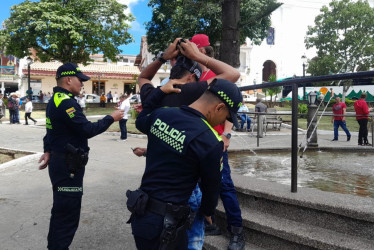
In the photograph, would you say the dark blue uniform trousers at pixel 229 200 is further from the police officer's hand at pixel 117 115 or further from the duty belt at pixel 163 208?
the police officer's hand at pixel 117 115

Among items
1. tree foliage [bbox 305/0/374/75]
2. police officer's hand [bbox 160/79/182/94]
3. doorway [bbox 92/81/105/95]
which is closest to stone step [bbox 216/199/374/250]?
police officer's hand [bbox 160/79/182/94]

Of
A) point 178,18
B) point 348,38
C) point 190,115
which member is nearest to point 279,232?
point 190,115

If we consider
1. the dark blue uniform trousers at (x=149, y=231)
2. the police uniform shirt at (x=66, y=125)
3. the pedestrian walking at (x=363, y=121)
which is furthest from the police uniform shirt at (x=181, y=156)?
the pedestrian walking at (x=363, y=121)

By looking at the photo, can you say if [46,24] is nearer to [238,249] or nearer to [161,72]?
[161,72]

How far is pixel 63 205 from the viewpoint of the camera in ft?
9.95

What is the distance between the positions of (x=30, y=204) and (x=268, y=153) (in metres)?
5.04

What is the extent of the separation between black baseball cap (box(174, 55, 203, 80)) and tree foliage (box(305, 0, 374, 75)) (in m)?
31.7

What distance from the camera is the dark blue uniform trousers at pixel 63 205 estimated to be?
9.79 feet

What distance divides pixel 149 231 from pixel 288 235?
1.48 m

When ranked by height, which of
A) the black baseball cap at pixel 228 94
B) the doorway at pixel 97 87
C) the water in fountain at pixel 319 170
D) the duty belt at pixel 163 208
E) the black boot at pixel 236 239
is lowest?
the black boot at pixel 236 239

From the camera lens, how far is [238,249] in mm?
2912

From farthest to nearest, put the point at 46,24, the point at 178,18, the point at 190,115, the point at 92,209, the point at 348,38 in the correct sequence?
the point at 348,38 < the point at 46,24 < the point at 178,18 < the point at 92,209 < the point at 190,115

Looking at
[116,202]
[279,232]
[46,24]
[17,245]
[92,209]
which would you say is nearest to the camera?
[279,232]

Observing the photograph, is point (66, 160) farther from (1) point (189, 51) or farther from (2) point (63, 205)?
(1) point (189, 51)
